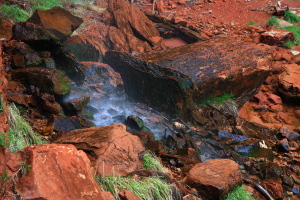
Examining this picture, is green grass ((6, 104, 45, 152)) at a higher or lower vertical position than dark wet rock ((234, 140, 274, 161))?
higher

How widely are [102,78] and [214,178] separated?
3369 millimetres

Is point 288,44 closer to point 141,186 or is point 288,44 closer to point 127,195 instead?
point 141,186

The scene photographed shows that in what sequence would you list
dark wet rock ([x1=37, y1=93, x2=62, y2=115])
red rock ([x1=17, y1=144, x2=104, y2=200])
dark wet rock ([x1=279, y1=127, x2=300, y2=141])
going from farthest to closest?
dark wet rock ([x1=279, y1=127, x2=300, y2=141]) → dark wet rock ([x1=37, y1=93, x2=62, y2=115]) → red rock ([x1=17, y1=144, x2=104, y2=200])

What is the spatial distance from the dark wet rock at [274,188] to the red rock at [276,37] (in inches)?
254

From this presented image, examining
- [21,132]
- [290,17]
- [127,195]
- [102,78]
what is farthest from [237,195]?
[290,17]

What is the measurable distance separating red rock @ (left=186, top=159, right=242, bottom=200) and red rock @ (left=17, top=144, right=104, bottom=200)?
1.45m

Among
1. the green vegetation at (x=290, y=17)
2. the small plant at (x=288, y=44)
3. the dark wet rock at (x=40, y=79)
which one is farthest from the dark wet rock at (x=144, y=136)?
the green vegetation at (x=290, y=17)

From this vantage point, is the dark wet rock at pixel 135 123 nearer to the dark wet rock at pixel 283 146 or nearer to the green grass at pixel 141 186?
the green grass at pixel 141 186

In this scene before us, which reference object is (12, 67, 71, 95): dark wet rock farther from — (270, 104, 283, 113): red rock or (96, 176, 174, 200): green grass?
(270, 104, 283, 113): red rock

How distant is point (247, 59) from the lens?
22.6 feet

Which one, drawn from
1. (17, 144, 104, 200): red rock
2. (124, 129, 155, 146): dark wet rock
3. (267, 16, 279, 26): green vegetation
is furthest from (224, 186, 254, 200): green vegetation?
(267, 16, 279, 26): green vegetation

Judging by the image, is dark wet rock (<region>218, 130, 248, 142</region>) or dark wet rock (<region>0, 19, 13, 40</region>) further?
dark wet rock (<region>0, 19, 13, 40</region>)

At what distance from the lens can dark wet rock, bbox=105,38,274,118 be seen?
5758mm

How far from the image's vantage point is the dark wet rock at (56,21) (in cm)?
662
